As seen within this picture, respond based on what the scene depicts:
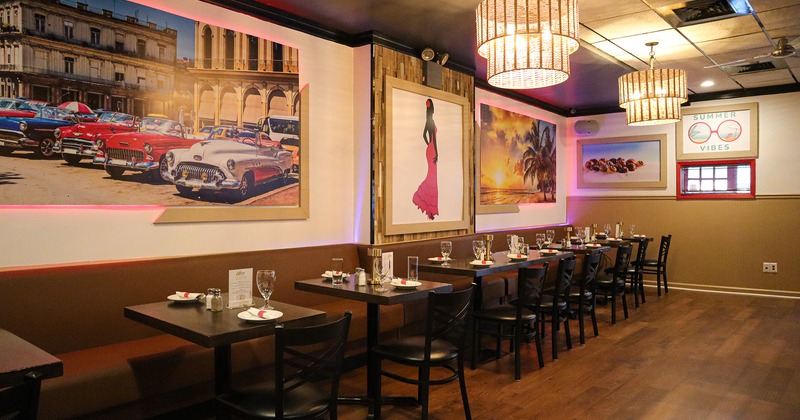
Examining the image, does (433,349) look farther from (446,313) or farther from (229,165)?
(229,165)

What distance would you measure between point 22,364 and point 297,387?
1.08m

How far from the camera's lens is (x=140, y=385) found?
294cm

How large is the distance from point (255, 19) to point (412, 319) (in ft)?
9.94

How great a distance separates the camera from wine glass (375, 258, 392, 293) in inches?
138

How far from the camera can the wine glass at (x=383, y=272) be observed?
3.51 m

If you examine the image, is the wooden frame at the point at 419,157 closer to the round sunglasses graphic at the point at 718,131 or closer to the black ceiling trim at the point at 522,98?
the black ceiling trim at the point at 522,98

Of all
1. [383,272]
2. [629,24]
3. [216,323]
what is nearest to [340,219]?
[383,272]

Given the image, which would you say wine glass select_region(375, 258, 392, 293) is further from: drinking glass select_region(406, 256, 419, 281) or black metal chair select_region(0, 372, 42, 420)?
black metal chair select_region(0, 372, 42, 420)

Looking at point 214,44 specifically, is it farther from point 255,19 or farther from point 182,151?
point 182,151

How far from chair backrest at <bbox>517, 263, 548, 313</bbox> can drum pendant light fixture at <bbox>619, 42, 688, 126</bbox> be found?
7.61 feet

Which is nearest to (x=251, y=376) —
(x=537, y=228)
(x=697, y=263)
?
(x=537, y=228)

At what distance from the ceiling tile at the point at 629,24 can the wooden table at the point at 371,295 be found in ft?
10.4

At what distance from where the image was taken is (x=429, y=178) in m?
6.13

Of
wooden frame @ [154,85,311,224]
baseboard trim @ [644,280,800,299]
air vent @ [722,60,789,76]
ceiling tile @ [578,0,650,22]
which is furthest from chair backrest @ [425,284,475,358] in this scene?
baseboard trim @ [644,280,800,299]
